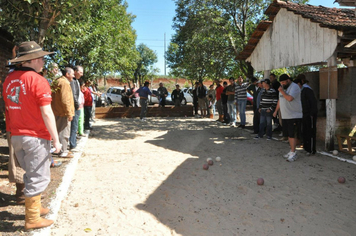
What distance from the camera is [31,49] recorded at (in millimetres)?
3629

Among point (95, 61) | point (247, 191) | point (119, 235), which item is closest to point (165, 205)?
point (119, 235)

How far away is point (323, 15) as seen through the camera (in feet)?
27.9

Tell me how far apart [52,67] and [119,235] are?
12.7ft

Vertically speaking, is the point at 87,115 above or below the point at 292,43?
below

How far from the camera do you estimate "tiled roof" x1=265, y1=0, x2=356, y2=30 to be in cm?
747

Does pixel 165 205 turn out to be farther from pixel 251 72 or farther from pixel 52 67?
pixel 251 72

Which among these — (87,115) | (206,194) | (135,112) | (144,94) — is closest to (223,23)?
(144,94)

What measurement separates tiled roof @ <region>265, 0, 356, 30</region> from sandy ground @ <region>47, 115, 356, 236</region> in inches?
124

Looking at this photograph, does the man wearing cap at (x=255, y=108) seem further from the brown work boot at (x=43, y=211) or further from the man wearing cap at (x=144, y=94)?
the brown work boot at (x=43, y=211)

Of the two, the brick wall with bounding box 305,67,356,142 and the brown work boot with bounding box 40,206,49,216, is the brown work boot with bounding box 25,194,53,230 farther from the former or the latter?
the brick wall with bounding box 305,67,356,142

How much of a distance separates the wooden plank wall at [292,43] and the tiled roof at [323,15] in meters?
0.21

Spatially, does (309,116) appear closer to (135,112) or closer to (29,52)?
(29,52)

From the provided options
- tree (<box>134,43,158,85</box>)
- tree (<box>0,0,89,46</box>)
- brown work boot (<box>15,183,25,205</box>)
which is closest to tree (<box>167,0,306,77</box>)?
tree (<box>0,0,89,46</box>)

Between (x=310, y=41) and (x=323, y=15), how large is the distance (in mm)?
768
